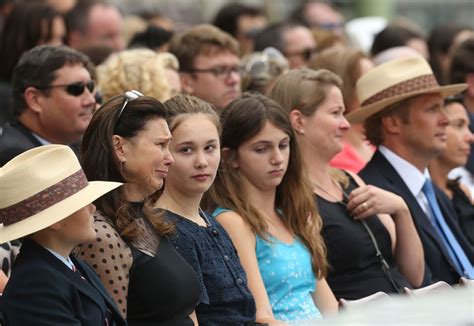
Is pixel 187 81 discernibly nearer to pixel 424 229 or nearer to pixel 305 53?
pixel 424 229

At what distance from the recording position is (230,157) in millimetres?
5887

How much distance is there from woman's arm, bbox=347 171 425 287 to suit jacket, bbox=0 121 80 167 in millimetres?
1676

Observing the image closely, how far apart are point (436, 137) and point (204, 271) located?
2536 millimetres

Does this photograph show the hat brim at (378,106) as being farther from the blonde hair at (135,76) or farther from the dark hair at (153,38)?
the dark hair at (153,38)

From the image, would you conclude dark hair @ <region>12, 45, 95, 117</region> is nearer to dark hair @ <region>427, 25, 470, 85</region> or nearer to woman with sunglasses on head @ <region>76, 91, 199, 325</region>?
woman with sunglasses on head @ <region>76, 91, 199, 325</region>

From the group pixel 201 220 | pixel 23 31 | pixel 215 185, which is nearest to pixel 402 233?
pixel 215 185

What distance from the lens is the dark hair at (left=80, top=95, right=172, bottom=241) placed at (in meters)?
4.80

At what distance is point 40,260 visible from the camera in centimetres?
426

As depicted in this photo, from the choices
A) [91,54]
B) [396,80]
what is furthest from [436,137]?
[91,54]

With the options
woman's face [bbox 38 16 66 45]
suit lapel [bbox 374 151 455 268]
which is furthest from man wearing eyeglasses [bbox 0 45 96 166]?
woman's face [bbox 38 16 66 45]

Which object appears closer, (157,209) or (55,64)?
(157,209)

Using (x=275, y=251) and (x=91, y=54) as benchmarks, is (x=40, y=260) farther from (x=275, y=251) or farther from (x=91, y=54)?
(x=91, y=54)

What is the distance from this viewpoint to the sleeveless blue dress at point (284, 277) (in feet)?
18.5

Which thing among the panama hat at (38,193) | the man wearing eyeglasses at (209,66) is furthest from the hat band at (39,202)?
the man wearing eyeglasses at (209,66)
